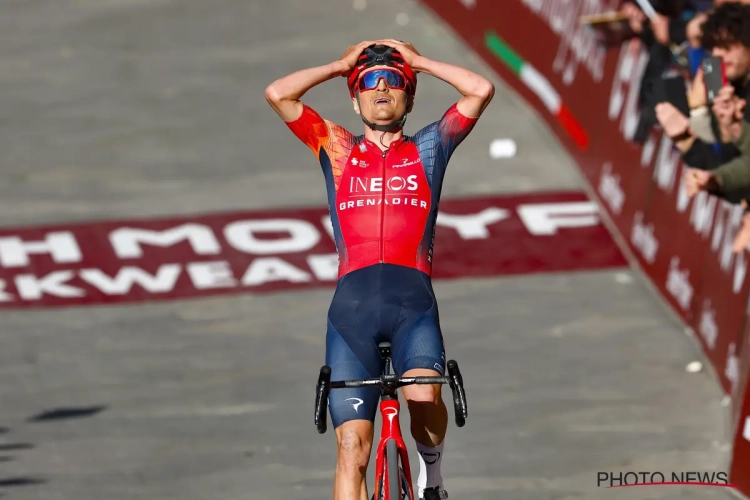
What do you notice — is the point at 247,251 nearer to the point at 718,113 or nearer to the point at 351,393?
the point at 718,113

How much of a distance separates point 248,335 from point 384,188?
519 cm

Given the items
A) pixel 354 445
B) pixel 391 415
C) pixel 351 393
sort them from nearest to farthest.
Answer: pixel 391 415 → pixel 354 445 → pixel 351 393

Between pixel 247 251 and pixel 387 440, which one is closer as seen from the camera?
pixel 387 440

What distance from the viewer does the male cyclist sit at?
7625 mm

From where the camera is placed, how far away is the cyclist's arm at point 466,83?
8.01 m

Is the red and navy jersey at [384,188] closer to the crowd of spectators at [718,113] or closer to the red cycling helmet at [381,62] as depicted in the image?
the red cycling helmet at [381,62]

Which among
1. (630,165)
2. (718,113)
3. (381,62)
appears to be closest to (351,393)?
(381,62)

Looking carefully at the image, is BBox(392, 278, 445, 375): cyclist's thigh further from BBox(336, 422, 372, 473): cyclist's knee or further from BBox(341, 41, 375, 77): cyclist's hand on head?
BBox(341, 41, 375, 77): cyclist's hand on head

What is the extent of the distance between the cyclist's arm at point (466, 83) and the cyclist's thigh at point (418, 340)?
100cm

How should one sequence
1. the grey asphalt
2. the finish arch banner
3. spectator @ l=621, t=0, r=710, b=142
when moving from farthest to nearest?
spectator @ l=621, t=0, r=710, b=142 → the finish arch banner → the grey asphalt

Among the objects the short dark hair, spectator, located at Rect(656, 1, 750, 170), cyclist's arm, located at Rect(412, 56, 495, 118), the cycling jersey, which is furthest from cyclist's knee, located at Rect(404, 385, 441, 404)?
the short dark hair

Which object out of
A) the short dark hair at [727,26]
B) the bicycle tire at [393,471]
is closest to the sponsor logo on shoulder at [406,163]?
the bicycle tire at [393,471]

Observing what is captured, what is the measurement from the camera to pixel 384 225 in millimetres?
7965

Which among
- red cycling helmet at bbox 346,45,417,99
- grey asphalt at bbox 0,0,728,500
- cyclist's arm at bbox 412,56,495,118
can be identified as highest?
red cycling helmet at bbox 346,45,417,99
